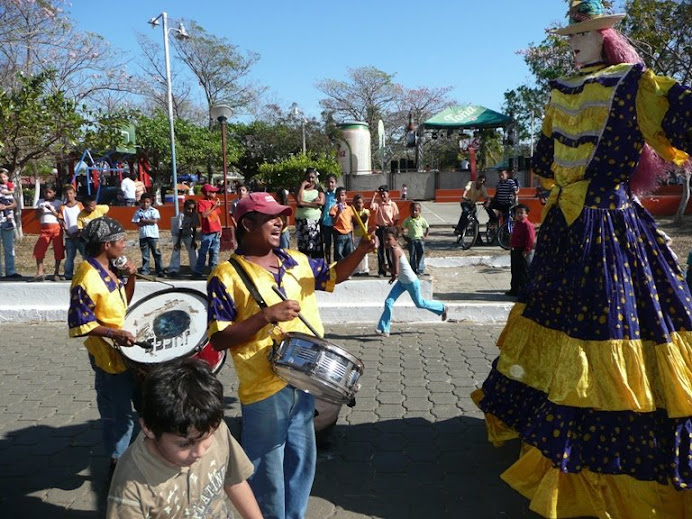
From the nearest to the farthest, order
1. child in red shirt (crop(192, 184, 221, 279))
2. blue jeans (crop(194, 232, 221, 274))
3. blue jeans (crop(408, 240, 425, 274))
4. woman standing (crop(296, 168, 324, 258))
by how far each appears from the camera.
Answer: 1. blue jeans (crop(408, 240, 425, 274))
2. woman standing (crop(296, 168, 324, 258))
3. child in red shirt (crop(192, 184, 221, 279))
4. blue jeans (crop(194, 232, 221, 274))

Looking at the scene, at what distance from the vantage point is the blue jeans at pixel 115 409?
3822 mm

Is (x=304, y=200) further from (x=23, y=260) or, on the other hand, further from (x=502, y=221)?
(x=23, y=260)

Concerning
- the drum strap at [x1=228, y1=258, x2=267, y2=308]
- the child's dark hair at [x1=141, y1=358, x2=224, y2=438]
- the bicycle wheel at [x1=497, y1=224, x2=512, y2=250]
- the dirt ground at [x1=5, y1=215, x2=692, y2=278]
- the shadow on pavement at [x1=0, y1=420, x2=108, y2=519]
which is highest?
the drum strap at [x1=228, y1=258, x2=267, y2=308]

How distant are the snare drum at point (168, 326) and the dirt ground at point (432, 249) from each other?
23.6 feet

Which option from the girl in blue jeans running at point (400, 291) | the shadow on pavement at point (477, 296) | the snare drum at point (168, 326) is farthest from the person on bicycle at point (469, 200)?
the snare drum at point (168, 326)

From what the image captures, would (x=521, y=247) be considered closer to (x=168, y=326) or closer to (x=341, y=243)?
(x=341, y=243)

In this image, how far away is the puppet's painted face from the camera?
11.4 ft

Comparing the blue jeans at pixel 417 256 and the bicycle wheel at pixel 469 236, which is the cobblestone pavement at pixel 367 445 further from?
the bicycle wheel at pixel 469 236

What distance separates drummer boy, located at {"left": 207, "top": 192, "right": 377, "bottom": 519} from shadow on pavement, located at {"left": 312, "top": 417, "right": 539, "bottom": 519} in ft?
→ 2.72

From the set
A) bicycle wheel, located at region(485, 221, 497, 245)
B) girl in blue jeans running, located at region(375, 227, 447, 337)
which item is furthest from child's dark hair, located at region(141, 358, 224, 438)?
bicycle wheel, located at region(485, 221, 497, 245)

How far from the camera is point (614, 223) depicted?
3.34 meters

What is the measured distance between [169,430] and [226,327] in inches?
31.2

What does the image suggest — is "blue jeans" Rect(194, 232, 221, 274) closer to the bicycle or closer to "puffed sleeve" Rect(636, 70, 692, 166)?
the bicycle

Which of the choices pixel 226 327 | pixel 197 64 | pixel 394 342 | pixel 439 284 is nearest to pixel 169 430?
pixel 226 327
